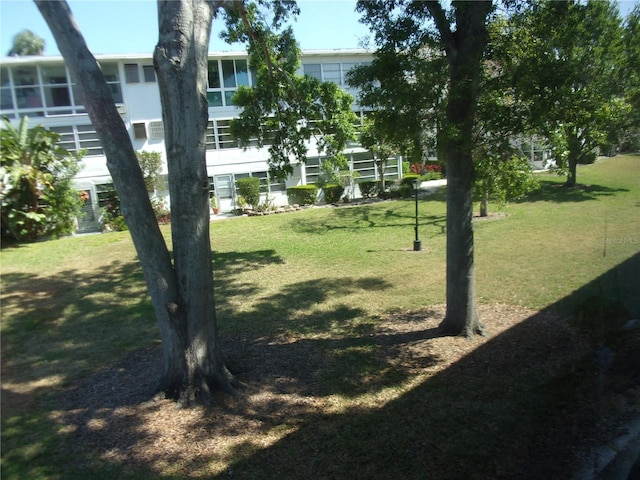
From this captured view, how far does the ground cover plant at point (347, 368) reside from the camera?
398 centimetres

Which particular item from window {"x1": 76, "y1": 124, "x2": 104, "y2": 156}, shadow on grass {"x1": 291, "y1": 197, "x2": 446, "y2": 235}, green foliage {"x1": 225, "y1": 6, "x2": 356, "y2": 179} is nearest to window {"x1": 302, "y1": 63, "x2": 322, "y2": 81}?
shadow on grass {"x1": 291, "y1": 197, "x2": 446, "y2": 235}

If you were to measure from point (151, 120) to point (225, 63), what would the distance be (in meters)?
4.25

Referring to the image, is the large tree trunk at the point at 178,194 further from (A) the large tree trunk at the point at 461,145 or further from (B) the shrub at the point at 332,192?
(B) the shrub at the point at 332,192

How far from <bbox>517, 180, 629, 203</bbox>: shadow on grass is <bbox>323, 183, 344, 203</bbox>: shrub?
893 centimetres

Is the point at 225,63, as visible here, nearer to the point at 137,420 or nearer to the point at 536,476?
the point at 137,420

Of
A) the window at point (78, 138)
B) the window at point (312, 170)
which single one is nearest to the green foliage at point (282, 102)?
the window at point (78, 138)

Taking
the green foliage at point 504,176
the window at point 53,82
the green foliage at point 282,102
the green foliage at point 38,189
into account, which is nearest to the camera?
the green foliage at point 504,176

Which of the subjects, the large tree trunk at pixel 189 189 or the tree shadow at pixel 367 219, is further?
the tree shadow at pixel 367 219

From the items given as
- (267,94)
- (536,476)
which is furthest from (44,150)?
(536,476)

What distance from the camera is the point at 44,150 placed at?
12.2m

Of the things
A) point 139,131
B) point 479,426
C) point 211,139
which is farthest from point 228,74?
point 479,426

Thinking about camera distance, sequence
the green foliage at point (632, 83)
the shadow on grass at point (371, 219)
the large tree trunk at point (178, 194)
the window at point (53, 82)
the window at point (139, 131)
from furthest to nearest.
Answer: the window at point (139, 131) < the shadow on grass at point (371, 219) < the green foliage at point (632, 83) < the window at point (53, 82) < the large tree trunk at point (178, 194)

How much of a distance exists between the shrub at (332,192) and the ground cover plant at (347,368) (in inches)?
461

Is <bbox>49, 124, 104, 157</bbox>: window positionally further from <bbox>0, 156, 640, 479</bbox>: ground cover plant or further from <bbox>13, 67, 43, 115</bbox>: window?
<bbox>13, 67, 43, 115</bbox>: window
